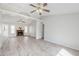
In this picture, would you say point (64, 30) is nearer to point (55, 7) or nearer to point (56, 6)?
point (55, 7)

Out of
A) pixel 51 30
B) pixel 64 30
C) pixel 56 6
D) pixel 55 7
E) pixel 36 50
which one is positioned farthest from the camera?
pixel 51 30

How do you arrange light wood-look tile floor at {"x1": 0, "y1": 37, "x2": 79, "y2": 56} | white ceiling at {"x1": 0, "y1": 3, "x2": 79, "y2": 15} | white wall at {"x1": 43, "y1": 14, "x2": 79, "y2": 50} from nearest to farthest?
white ceiling at {"x1": 0, "y1": 3, "x2": 79, "y2": 15} → light wood-look tile floor at {"x1": 0, "y1": 37, "x2": 79, "y2": 56} → white wall at {"x1": 43, "y1": 14, "x2": 79, "y2": 50}

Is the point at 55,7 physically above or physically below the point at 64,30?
above

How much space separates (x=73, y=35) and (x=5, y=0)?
5.13 m

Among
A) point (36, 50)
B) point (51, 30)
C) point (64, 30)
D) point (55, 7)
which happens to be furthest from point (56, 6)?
point (51, 30)

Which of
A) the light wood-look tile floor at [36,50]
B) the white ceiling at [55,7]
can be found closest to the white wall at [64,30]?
the light wood-look tile floor at [36,50]

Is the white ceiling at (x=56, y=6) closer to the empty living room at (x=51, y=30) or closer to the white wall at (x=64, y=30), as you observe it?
the empty living room at (x=51, y=30)

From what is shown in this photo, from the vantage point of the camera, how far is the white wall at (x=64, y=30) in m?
5.63

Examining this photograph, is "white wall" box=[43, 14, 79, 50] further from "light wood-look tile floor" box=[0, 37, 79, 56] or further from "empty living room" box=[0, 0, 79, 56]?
"light wood-look tile floor" box=[0, 37, 79, 56]

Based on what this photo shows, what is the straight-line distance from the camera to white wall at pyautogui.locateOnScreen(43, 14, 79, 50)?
18.5 ft

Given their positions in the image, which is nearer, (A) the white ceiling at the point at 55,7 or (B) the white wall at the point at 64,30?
(A) the white ceiling at the point at 55,7

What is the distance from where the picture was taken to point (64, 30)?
252 inches

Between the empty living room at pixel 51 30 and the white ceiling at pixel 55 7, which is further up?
the white ceiling at pixel 55 7

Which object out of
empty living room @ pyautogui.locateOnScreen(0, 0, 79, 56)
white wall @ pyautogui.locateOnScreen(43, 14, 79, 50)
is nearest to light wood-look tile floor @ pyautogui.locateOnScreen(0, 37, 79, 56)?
empty living room @ pyautogui.locateOnScreen(0, 0, 79, 56)
